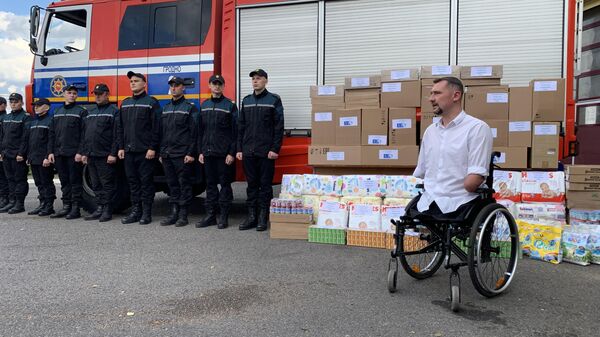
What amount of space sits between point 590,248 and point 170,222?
499cm

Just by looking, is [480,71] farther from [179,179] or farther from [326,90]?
[179,179]

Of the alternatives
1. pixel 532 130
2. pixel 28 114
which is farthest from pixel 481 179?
pixel 28 114

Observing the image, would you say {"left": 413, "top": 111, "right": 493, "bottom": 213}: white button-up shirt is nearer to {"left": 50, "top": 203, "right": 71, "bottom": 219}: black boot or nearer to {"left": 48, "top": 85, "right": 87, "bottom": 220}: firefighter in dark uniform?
{"left": 48, "top": 85, "right": 87, "bottom": 220}: firefighter in dark uniform

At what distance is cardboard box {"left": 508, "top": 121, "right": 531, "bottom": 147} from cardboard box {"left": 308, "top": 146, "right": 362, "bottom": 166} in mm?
1713

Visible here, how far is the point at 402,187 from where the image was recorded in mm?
5402

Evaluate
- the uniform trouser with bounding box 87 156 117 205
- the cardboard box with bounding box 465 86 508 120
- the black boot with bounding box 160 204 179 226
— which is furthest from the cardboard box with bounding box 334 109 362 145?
the uniform trouser with bounding box 87 156 117 205

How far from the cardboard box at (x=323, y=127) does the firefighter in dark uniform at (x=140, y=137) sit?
2.18 metres

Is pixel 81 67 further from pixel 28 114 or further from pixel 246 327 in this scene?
pixel 246 327

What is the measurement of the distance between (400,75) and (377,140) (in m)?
0.81

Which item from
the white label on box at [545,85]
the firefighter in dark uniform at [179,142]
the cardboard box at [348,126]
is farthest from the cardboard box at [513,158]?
the firefighter in dark uniform at [179,142]

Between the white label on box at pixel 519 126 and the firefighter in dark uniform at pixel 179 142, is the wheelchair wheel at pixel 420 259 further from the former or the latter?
the firefighter in dark uniform at pixel 179 142

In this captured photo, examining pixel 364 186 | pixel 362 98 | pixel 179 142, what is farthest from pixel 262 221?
pixel 362 98

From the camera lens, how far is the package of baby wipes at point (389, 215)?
199 inches

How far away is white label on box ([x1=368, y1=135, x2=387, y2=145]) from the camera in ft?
18.3
